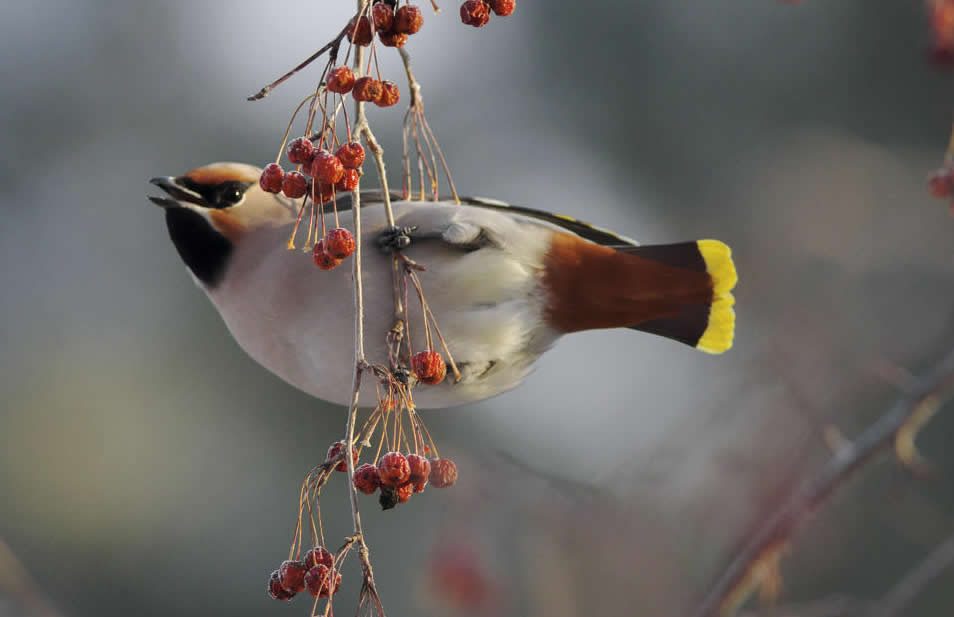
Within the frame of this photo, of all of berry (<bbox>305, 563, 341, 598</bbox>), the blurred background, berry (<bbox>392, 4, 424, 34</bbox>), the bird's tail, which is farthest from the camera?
the blurred background

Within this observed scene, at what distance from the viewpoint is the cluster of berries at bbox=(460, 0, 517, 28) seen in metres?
1.65

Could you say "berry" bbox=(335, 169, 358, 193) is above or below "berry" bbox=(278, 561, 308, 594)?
above

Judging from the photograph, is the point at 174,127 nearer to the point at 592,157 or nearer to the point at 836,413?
the point at 592,157

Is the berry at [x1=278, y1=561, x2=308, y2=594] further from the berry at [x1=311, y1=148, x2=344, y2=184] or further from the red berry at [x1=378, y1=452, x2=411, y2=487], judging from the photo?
the berry at [x1=311, y1=148, x2=344, y2=184]

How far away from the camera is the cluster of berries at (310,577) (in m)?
1.43

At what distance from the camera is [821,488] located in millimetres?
2186

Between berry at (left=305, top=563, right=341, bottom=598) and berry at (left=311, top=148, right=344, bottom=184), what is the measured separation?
20.4 inches

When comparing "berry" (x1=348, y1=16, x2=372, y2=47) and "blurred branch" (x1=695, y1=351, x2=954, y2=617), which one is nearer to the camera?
"berry" (x1=348, y1=16, x2=372, y2=47)

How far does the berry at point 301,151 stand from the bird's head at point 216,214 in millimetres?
676

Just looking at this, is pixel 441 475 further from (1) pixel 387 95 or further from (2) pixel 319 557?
(1) pixel 387 95

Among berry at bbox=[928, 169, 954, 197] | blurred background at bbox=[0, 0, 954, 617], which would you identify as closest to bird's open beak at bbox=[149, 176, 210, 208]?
berry at bbox=[928, 169, 954, 197]

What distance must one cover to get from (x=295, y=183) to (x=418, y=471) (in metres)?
0.45

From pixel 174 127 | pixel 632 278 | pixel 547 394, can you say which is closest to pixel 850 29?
pixel 547 394

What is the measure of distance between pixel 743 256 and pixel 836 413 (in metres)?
1.11
